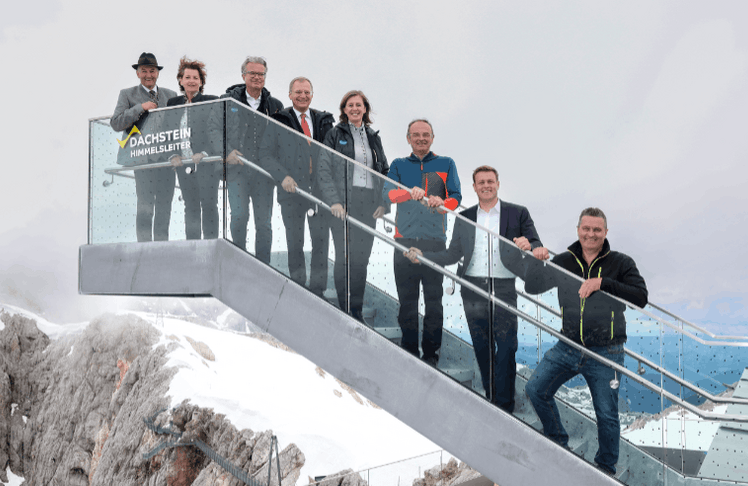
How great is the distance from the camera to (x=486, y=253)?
329 centimetres

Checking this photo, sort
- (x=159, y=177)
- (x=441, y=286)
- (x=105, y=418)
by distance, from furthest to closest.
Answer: (x=105, y=418) → (x=159, y=177) → (x=441, y=286)

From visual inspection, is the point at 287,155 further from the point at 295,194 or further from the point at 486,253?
the point at 486,253

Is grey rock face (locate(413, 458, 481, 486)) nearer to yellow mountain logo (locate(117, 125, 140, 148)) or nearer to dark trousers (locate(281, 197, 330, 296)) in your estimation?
dark trousers (locate(281, 197, 330, 296))

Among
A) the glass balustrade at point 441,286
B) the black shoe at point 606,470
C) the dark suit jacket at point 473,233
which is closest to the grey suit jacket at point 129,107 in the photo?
the glass balustrade at point 441,286

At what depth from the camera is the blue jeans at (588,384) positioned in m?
3.01

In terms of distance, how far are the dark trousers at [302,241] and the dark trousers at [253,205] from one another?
164 mm

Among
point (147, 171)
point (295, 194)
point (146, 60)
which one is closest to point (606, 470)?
point (295, 194)

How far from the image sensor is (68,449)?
32.0 meters

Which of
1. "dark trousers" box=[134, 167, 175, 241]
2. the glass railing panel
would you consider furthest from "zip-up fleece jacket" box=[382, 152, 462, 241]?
"dark trousers" box=[134, 167, 175, 241]

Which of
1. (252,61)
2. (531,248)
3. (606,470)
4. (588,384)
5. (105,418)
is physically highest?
(252,61)

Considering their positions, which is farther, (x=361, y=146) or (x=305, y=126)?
(x=305, y=126)

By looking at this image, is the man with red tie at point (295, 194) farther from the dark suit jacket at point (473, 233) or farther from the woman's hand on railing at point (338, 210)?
the dark suit jacket at point (473, 233)

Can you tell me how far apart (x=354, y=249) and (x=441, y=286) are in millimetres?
652

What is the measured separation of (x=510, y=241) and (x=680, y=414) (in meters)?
1.27
